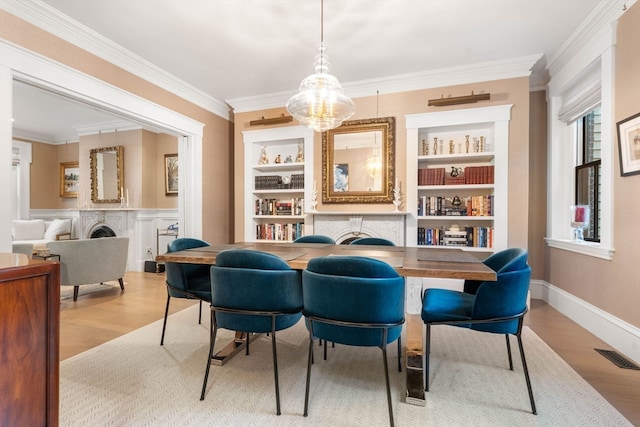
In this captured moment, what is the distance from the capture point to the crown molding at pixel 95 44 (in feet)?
7.91

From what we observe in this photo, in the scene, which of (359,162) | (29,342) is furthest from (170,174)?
(29,342)

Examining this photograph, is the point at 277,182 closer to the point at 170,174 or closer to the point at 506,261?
the point at 170,174

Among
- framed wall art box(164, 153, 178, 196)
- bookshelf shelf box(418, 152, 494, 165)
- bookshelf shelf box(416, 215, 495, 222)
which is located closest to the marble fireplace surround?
bookshelf shelf box(416, 215, 495, 222)

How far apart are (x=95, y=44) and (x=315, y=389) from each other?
359 centimetres

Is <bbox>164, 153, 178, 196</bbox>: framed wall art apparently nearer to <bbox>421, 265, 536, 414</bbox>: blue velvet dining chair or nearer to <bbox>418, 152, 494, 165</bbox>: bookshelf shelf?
<bbox>418, 152, 494, 165</bbox>: bookshelf shelf

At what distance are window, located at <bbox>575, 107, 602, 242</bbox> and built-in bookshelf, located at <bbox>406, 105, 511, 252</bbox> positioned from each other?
76 centimetres

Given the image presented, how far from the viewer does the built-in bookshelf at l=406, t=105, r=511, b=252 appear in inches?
137

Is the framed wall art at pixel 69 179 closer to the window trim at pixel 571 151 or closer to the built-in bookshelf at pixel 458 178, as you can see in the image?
the built-in bookshelf at pixel 458 178

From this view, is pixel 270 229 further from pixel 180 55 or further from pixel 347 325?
pixel 347 325

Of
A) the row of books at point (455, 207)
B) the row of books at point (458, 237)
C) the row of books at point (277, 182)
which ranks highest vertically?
the row of books at point (277, 182)

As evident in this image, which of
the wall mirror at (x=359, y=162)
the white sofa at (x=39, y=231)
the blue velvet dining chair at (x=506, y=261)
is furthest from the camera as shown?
the white sofa at (x=39, y=231)

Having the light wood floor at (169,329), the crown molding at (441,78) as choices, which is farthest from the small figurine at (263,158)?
the light wood floor at (169,329)

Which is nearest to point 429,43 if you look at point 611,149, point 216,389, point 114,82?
point 611,149

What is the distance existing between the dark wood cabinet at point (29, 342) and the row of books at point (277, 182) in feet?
11.5
